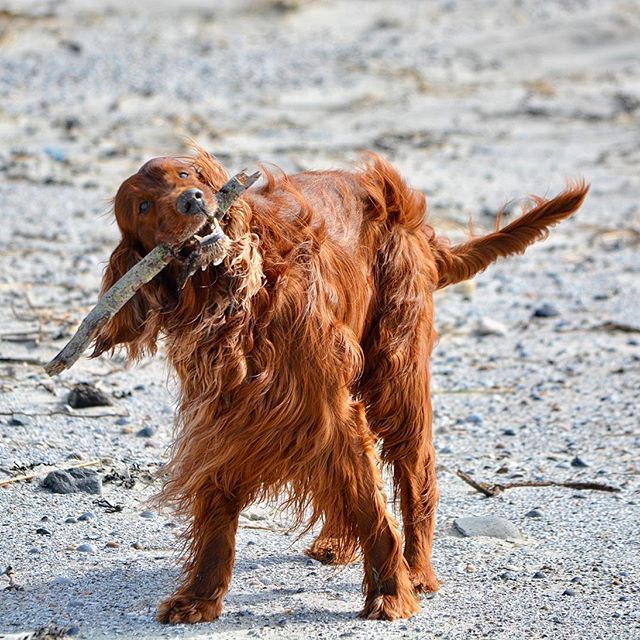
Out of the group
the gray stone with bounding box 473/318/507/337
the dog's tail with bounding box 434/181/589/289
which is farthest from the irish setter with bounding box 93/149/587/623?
the gray stone with bounding box 473/318/507/337

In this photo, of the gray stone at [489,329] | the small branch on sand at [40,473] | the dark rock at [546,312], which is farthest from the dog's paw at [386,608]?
the dark rock at [546,312]

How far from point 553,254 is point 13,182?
4523mm

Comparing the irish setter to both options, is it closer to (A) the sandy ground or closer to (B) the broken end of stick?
(B) the broken end of stick

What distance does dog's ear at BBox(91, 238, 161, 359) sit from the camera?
370cm

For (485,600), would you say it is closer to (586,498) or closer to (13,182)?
(586,498)

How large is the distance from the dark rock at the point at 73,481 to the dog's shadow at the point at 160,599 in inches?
24.0

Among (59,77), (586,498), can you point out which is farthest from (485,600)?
(59,77)

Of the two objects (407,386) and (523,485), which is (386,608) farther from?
(523,485)

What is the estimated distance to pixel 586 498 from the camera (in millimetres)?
5359

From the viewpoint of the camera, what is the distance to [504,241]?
Result: 197 inches

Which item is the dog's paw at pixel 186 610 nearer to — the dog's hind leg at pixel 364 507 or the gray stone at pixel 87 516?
the dog's hind leg at pixel 364 507

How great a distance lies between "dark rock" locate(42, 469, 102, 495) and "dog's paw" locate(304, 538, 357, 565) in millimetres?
961

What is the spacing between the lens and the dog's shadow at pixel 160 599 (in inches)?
159

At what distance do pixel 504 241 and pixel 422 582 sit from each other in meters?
1.44
